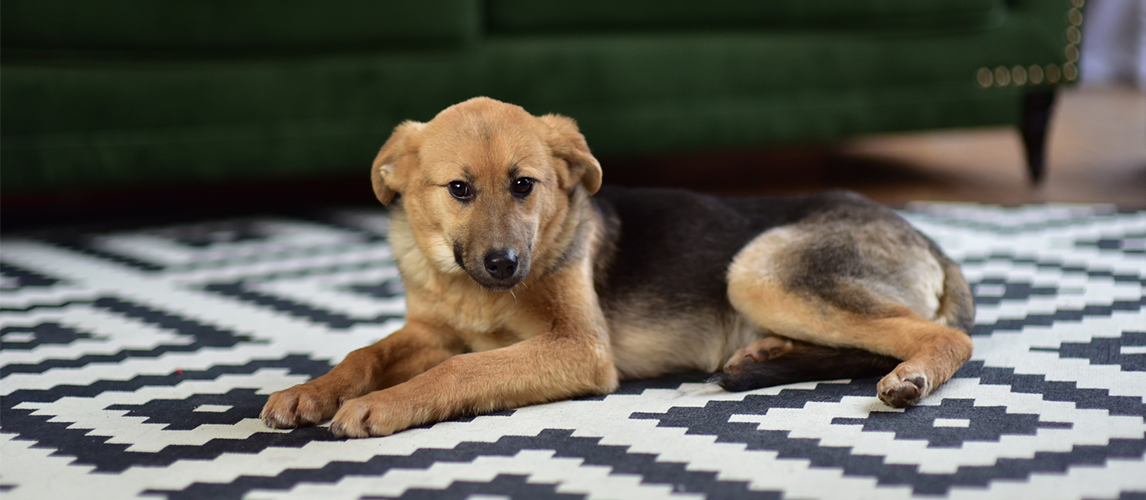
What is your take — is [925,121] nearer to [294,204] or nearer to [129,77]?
[294,204]

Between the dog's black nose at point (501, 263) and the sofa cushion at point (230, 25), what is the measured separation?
2.43 m

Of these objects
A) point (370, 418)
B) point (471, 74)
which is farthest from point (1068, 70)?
point (370, 418)

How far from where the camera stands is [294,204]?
486 cm

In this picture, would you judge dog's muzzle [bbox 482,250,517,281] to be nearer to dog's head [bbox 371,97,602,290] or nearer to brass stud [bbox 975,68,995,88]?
dog's head [bbox 371,97,602,290]

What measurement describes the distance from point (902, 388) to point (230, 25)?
3.12m

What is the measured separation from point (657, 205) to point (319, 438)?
105 cm

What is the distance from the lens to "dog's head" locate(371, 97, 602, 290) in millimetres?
1970

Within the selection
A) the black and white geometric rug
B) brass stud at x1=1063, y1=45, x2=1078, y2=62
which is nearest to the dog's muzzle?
the black and white geometric rug

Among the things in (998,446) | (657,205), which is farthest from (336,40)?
(998,446)

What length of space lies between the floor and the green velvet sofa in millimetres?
344

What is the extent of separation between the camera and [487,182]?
202 centimetres

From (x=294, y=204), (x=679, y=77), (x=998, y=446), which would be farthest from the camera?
(x=294, y=204)

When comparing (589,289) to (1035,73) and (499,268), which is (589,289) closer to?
(499,268)

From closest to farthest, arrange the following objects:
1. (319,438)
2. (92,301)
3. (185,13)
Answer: (319,438) < (92,301) < (185,13)
